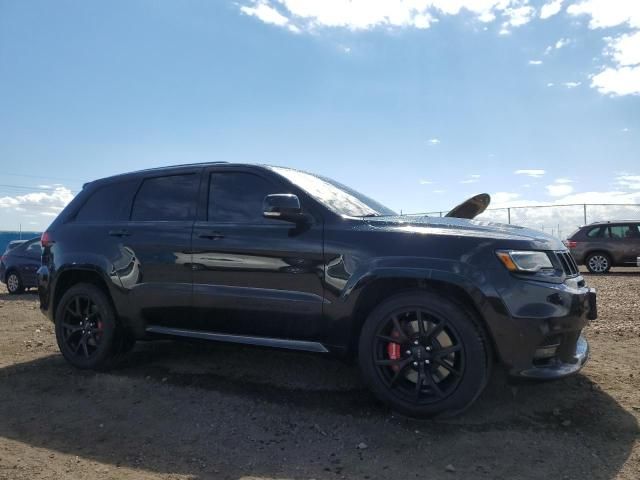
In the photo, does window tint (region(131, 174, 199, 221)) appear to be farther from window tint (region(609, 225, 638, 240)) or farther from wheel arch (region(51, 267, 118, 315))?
window tint (region(609, 225, 638, 240))

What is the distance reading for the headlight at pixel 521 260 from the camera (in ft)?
10.8

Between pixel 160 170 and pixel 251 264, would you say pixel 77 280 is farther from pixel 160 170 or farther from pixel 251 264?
pixel 251 264

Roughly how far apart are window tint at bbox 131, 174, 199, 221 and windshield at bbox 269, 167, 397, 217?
2.64 ft

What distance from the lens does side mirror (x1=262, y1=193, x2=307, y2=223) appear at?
3.65 meters

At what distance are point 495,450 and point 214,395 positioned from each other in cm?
208

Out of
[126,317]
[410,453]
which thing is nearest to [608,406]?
[410,453]

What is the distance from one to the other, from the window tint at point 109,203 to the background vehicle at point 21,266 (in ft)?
29.3

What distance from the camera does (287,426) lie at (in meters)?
3.46

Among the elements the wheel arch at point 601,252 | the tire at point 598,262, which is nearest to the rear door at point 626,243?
the wheel arch at point 601,252

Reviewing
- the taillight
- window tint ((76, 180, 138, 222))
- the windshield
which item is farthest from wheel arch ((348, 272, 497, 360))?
the taillight

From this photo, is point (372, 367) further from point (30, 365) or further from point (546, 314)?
point (30, 365)

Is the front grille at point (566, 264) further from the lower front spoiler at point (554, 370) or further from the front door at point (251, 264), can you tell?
the front door at point (251, 264)

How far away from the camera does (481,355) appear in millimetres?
3262

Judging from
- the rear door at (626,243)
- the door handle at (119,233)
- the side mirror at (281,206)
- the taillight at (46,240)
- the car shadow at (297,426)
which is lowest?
the car shadow at (297,426)
